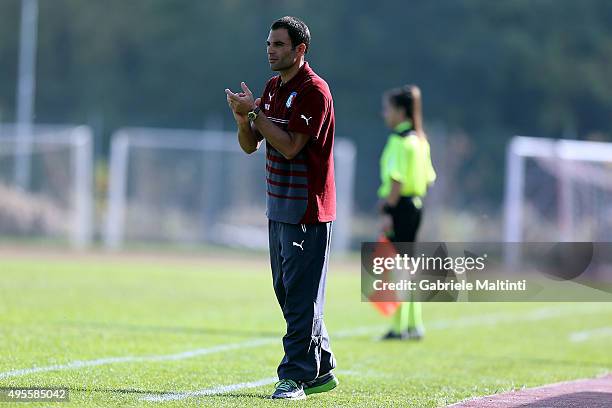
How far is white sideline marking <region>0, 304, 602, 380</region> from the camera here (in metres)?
8.14

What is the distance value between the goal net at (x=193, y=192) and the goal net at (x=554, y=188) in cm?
532

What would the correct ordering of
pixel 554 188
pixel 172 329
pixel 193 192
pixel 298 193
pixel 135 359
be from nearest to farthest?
pixel 298 193 → pixel 135 359 → pixel 172 329 → pixel 554 188 → pixel 193 192

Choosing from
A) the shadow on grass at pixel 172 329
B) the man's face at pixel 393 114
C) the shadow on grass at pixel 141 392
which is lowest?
the shadow on grass at pixel 172 329

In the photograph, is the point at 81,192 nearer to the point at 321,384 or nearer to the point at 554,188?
the point at 554,188

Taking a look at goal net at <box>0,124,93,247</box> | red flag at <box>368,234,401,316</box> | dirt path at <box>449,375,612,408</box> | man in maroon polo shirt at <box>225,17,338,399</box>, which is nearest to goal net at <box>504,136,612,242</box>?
goal net at <box>0,124,93,247</box>

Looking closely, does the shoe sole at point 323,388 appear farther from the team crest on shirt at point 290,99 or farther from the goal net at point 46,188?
the goal net at point 46,188

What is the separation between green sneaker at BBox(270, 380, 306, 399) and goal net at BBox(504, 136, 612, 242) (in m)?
18.2

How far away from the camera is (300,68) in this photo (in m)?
7.26

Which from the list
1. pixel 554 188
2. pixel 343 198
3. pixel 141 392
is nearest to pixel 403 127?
pixel 141 392

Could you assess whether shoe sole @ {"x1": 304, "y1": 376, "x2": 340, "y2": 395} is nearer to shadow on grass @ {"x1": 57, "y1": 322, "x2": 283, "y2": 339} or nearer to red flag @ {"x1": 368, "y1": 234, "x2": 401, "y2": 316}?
shadow on grass @ {"x1": 57, "y1": 322, "x2": 283, "y2": 339}

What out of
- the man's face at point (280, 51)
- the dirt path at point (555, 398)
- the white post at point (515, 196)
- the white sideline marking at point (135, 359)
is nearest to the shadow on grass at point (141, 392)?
the white sideline marking at point (135, 359)

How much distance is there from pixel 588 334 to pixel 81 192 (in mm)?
17850

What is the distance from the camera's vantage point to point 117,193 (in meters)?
30.1

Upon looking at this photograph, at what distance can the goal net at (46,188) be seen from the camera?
2891 centimetres
